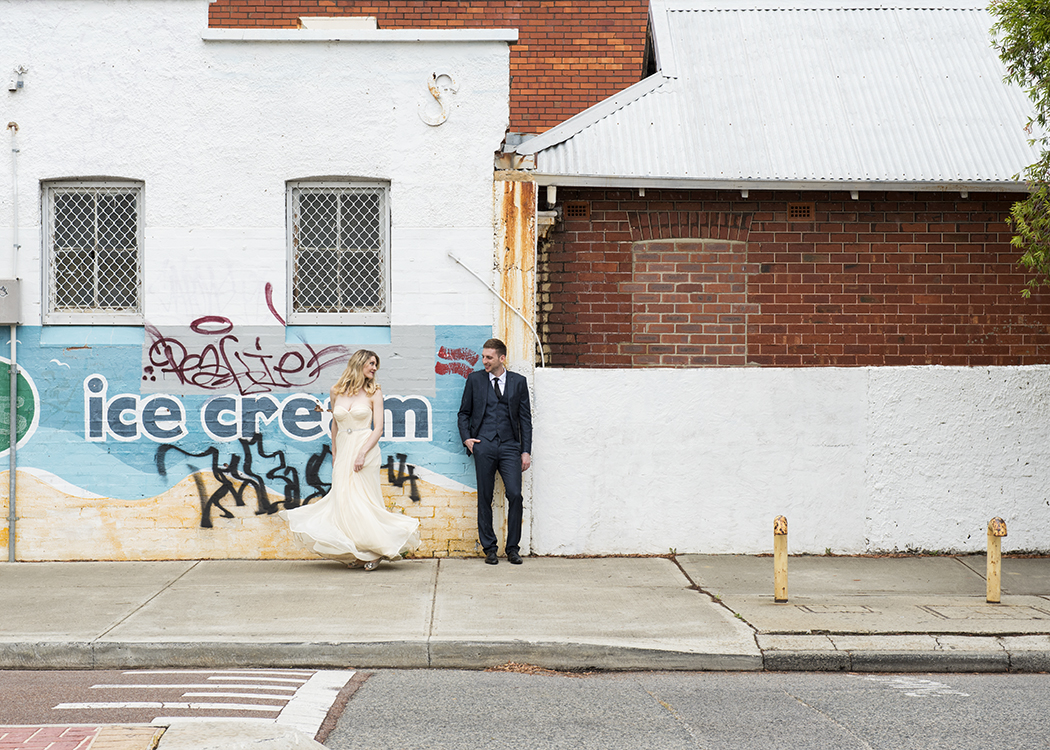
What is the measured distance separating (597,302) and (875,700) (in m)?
5.13

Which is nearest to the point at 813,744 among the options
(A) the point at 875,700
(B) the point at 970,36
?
(A) the point at 875,700

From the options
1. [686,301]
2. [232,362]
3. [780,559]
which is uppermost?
[686,301]

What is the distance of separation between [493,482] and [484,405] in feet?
2.23

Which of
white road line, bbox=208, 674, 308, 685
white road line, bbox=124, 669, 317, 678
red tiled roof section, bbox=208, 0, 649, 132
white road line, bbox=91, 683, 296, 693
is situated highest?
red tiled roof section, bbox=208, 0, 649, 132

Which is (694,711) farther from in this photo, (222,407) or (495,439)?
(222,407)

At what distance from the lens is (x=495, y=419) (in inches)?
350

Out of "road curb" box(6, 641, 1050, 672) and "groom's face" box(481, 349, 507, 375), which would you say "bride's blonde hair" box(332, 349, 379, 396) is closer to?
"groom's face" box(481, 349, 507, 375)

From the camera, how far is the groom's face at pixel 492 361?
880 cm

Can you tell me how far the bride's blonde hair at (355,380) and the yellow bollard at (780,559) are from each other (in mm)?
3474

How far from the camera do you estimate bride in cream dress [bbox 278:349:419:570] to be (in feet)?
27.5

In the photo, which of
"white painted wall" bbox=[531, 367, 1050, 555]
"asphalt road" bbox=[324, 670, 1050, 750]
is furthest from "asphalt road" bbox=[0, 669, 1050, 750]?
"white painted wall" bbox=[531, 367, 1050, 555]

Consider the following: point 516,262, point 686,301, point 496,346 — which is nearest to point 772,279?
point 686,301

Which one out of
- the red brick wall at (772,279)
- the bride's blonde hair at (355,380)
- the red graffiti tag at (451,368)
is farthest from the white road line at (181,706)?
the red brick wall at (772,279)

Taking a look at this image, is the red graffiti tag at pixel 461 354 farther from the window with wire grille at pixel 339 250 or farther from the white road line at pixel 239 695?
the white road line at pixel 239 695
